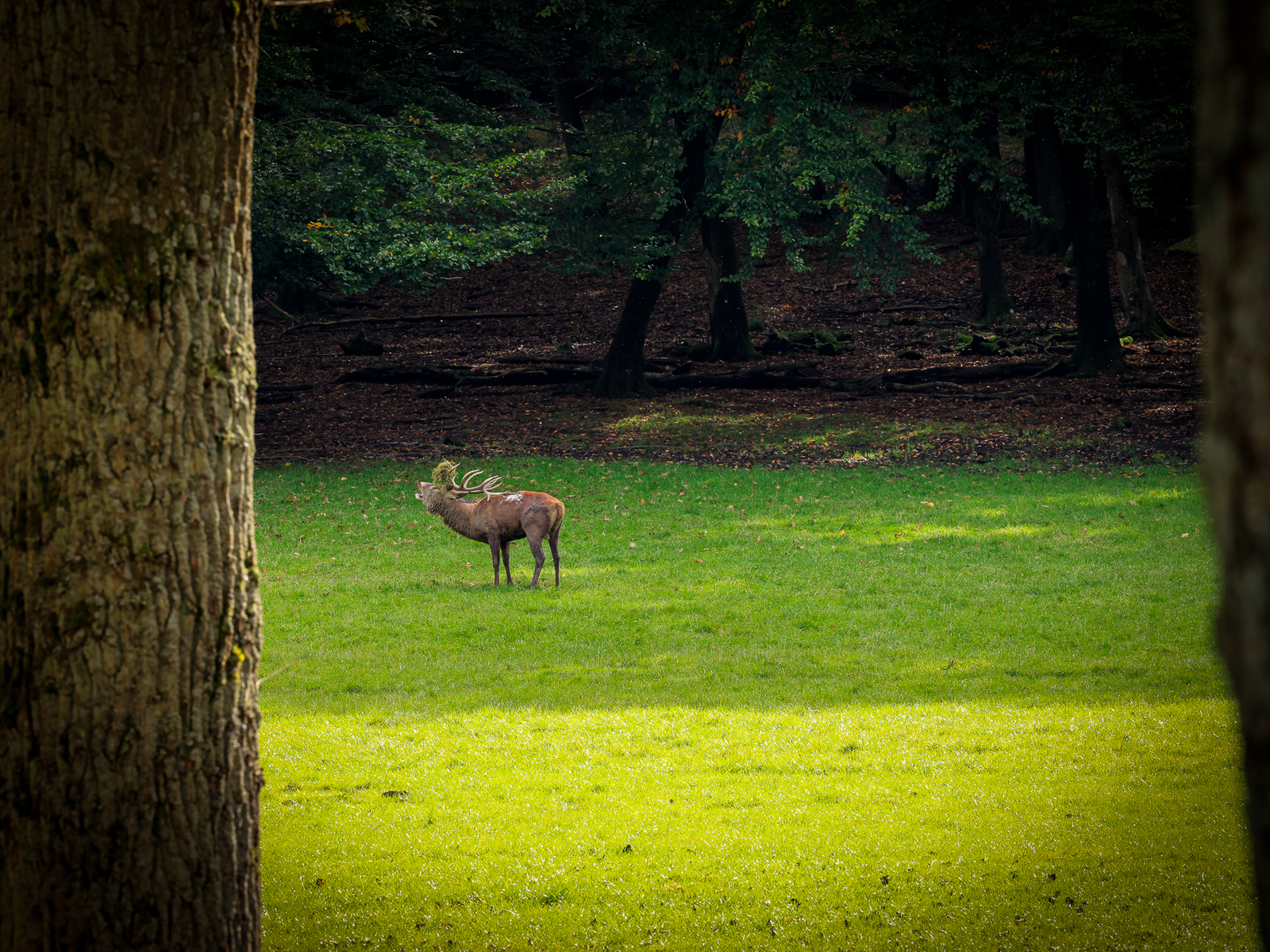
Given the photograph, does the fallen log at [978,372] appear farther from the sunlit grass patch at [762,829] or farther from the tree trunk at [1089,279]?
the sunlit grass patch at [762,829]

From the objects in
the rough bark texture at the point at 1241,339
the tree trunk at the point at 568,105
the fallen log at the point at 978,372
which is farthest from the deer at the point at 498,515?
the fallen log at the point at 978,372

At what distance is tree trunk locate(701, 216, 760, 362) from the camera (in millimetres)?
26797

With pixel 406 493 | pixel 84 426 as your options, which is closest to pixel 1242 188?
pixel 84 426

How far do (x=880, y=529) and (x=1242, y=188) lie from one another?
13.3 m

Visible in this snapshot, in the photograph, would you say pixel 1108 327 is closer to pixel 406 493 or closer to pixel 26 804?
pixel 406 493

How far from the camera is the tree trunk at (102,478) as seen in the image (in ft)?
9.84

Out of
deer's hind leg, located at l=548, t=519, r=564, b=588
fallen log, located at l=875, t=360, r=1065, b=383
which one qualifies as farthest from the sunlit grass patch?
fallen log, located at l=875, t=360, r=1065, b=383

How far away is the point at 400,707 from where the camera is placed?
8.05 metres

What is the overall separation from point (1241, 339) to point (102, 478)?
9.36 feet

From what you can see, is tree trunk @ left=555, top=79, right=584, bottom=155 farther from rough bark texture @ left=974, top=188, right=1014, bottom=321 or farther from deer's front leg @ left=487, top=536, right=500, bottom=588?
deer's front leg @ left=487, top=536, right=500, bottom=588

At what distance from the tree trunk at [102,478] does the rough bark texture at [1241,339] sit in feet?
8.87

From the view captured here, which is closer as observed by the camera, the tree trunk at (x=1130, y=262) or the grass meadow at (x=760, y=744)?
the grass meadow at (x=760, y=744)

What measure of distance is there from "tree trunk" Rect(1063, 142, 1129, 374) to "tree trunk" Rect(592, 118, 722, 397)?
27.5 feet

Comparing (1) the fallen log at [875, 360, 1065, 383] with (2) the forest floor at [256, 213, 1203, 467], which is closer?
(2) the forest floor at [256, 213, 1203, 467]
